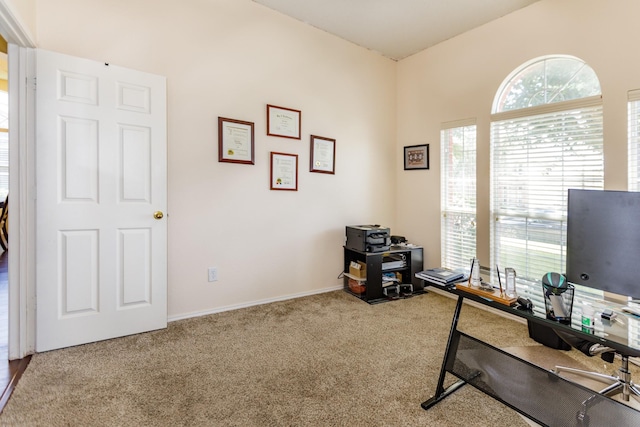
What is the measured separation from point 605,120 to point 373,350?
8.07ft

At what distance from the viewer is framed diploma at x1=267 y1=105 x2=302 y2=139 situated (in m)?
3.02

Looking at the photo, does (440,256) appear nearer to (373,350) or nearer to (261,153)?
(373,350)

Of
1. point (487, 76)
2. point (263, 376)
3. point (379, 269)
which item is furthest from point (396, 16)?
point (263, 376)

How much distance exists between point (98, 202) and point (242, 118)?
54.0 inches

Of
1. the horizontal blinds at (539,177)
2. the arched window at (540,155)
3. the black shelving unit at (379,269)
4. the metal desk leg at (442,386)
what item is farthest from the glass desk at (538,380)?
the black shelving unit at (379,269)

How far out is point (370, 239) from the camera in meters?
3.19

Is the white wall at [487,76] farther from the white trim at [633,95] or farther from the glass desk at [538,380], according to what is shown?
the glass desk at [538,380]

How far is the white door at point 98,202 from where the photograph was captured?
2057 millimetres

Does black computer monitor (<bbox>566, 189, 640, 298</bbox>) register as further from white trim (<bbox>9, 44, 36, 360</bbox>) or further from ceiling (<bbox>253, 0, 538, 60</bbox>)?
white trim (<bbox>9, 44, 36, 360</bbox>)

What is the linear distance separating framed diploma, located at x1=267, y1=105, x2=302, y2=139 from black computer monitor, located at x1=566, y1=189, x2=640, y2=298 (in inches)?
93.6

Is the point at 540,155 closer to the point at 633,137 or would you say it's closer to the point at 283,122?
the point at 633,137

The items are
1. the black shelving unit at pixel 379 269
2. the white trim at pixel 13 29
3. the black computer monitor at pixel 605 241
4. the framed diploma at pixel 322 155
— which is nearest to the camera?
the black computer monitor at pixel 605 241

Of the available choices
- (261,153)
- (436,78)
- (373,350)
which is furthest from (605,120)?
(261,153)

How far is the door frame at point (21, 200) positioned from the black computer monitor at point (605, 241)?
10.5ft
